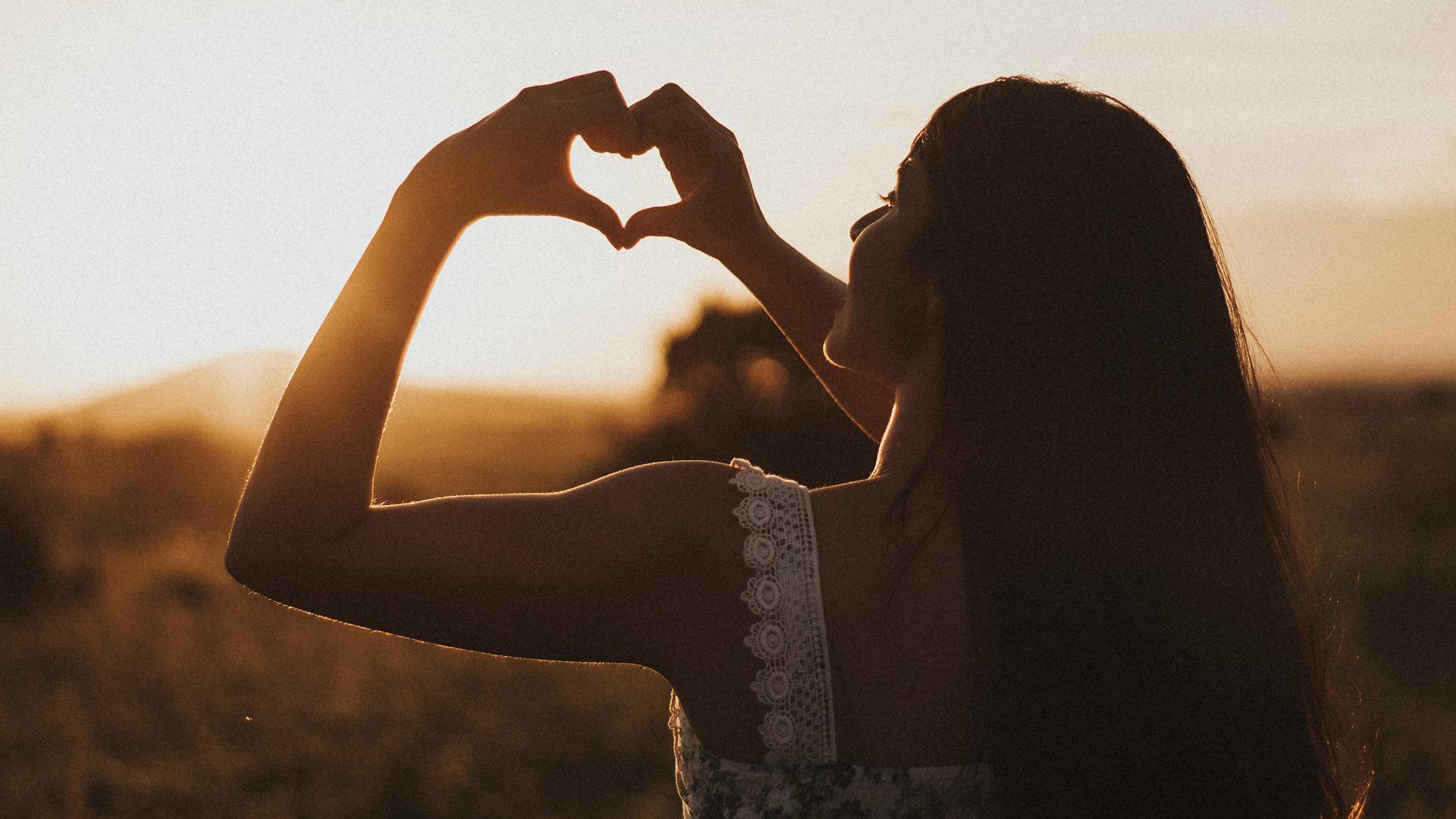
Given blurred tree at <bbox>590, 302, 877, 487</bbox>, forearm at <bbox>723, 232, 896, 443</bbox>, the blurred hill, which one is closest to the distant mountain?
the blurred hill

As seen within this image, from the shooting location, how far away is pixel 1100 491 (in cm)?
156

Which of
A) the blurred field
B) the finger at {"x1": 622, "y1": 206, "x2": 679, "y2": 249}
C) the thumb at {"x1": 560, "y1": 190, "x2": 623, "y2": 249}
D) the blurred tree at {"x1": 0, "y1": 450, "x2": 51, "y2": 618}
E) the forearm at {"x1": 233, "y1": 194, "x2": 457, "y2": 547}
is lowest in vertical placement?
the blurred field

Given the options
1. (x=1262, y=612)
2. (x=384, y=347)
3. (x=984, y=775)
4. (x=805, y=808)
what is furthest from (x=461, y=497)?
(x=1262, y=612)

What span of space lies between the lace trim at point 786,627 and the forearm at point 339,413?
0.52 m

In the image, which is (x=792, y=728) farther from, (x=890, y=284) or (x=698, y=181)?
(x=698, y=181)

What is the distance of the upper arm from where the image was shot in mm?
1273

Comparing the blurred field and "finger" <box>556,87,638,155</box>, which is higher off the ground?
"finger" <box>556,87,638,155</box>

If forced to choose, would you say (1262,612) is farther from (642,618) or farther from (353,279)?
(353,279)

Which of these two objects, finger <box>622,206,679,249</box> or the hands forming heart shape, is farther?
finger <box>622,206,679,249</box>

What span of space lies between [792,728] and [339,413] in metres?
0.77

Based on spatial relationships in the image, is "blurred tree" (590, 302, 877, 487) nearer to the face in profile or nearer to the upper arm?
the face in profile

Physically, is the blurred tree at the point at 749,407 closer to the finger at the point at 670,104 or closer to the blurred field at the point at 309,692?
the blurred field at the point at 309,692

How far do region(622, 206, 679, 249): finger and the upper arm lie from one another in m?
0.41

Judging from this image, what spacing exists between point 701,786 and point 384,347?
0.82m
